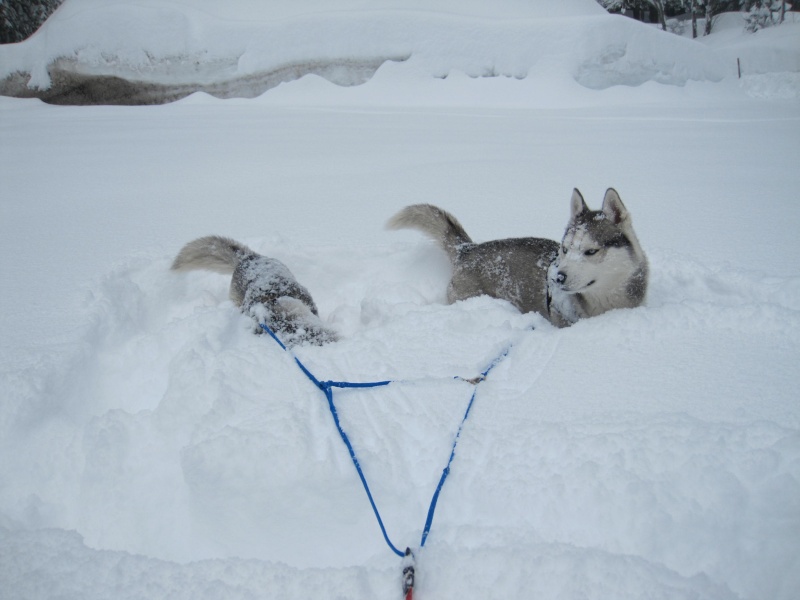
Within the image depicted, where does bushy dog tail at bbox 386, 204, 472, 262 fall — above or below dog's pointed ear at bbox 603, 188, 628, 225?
below

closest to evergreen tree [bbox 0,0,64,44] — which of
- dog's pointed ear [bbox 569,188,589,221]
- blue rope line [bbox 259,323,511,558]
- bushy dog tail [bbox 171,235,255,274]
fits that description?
bushy dog tail [bbox 171,235,255,274]

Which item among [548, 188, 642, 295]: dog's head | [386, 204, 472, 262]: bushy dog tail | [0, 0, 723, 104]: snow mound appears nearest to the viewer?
[548, 188, 642, 295]: dog's head

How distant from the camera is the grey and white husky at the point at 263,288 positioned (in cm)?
259

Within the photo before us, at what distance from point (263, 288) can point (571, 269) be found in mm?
1761

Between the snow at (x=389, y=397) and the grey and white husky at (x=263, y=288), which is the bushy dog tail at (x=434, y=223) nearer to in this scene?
the snow at (x=389, y=397)

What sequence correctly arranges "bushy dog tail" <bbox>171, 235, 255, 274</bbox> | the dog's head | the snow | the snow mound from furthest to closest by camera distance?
1. the snow mound
2. "bushy dog tail" <bbox>171, 235, 255, 274</bbox>
3. the dog's head
4. the snow

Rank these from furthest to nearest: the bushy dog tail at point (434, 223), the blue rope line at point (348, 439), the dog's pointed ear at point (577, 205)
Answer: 1. the bushy dog tail at point (434, 223)
2. the dog's pointed ear at point (577, 205)
3. the blue rope line at point (348, 439)

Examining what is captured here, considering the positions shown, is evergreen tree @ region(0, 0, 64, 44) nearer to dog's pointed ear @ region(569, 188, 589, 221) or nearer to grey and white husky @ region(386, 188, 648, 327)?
grey and white husky @ region(386, 188, 648, 327)

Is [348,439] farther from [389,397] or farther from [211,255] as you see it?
[211,255]

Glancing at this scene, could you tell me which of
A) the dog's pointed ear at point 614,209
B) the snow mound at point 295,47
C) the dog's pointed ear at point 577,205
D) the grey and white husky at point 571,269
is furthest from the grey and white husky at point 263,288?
the snow mound at point 295,47

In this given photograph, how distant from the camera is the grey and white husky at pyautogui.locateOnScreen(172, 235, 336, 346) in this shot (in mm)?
2590

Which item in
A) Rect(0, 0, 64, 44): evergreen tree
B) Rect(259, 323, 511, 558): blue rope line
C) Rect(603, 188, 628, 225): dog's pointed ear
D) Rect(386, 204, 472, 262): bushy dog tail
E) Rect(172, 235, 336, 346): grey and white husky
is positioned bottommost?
Rect(259, 323, 511, 558): blue rope line

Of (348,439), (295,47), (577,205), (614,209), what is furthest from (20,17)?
(348,439)

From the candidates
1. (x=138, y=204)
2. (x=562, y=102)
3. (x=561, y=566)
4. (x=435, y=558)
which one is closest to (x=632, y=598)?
(x=561, y=566)
